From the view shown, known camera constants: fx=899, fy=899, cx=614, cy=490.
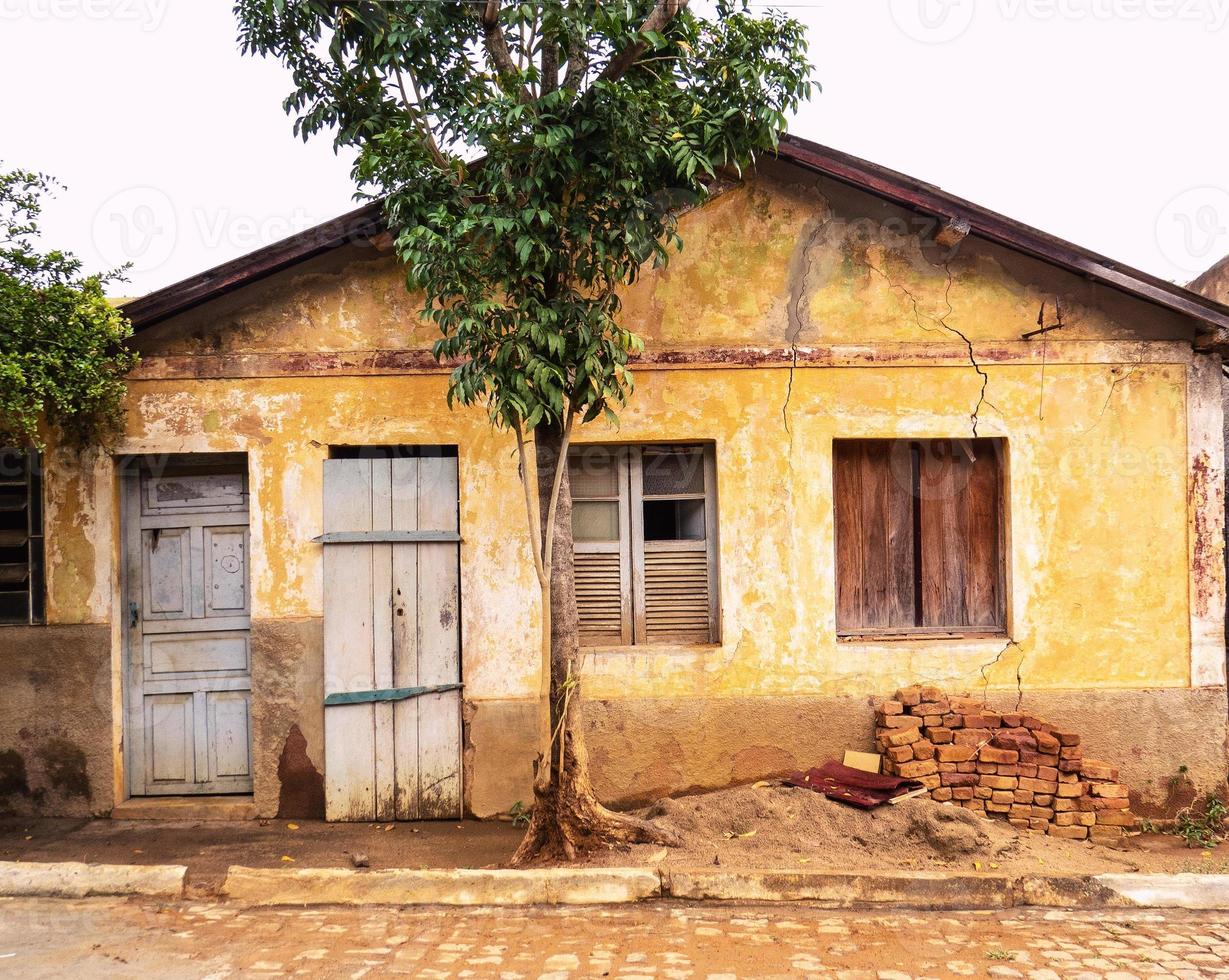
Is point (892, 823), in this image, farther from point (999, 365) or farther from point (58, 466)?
point (58, 466)

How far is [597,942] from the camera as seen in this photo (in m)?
4.16


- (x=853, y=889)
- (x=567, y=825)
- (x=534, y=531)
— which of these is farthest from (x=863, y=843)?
(x=534, y=531)

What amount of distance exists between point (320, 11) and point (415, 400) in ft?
7.59

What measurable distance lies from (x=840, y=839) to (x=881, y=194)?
3.97 m

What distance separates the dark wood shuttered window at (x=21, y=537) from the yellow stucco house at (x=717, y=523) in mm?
21

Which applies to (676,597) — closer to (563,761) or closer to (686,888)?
(563,761)

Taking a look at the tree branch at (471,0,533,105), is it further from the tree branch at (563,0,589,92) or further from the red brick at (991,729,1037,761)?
the red brick at (991,729,1037,761)

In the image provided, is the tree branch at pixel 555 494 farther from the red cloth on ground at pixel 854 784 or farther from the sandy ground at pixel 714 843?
the red cloth on ground at pixel 854 784

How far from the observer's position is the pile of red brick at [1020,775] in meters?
5.62

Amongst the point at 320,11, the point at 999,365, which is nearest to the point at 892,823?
the point at 999,365

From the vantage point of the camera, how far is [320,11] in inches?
187

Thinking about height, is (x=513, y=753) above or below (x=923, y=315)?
below

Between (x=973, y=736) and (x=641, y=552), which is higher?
(x=641, y=552)

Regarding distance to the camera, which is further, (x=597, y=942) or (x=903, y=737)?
(x=903, y=737)
